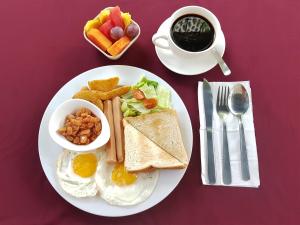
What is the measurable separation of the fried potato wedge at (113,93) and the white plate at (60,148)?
0.04m

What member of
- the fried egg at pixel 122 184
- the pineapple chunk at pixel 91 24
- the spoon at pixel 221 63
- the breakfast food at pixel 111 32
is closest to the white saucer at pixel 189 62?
the spoon at pixel 221 63

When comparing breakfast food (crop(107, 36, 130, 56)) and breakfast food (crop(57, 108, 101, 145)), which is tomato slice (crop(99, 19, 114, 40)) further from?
breakfast food (crop(57, 108, 101, 145))

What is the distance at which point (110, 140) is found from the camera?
43.1 inches

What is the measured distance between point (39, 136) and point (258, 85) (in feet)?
2.53

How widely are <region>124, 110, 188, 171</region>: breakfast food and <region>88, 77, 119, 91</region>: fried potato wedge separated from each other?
5.0 inches

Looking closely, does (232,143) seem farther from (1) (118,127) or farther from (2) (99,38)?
(2) (99,38)

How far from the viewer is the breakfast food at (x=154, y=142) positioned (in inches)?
42.2

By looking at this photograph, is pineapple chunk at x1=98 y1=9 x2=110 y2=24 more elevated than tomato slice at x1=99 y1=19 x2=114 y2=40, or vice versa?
pineapple chunk at x1=98 y1=9 x2=110 y2=24

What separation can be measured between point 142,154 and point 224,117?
12.1 inches

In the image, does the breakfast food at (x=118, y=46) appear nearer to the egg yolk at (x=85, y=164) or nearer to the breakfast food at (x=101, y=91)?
the breakfast food at (x=101, y=91)

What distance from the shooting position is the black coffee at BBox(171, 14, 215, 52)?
3.67 feet

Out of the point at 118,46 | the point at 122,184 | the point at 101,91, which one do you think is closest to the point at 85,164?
the point at 122,184

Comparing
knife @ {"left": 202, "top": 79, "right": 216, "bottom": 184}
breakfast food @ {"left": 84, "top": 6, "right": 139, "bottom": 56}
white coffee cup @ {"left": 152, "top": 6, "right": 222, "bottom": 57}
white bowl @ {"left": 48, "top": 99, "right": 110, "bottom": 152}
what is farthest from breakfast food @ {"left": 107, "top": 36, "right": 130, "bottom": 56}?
knife @ {"left": 202, "top": 79, "right": 216, "bottom": 184}
